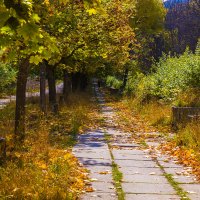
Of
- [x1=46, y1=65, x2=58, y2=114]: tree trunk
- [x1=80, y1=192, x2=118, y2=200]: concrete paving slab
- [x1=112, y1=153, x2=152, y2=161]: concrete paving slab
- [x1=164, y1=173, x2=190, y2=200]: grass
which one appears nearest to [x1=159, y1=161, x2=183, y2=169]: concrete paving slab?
[x1=112, y1=153, x2=152, y2=161]: concrete paving slab

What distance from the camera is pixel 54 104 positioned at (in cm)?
1886

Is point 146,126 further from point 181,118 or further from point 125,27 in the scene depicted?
point 125,27

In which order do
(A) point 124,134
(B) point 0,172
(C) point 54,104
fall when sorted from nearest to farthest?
(B) point 0,172
(A) point 124,134
(C) point 54,104

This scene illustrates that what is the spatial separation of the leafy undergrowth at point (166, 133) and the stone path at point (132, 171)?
322 mm

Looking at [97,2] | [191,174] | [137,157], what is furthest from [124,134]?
[97,2]

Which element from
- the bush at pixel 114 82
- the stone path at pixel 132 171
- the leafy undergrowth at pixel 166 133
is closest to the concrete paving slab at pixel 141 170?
Answer: the stone path at pixel 132 171

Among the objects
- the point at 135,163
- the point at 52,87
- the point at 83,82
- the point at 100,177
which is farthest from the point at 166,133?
the point at 83,82

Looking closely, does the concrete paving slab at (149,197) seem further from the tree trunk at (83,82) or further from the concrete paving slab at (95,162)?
the tree trunk at (83,82)

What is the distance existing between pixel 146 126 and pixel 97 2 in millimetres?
11339

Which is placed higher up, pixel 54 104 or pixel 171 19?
pixel 171 19

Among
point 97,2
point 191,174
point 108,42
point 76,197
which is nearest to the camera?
point 97,2

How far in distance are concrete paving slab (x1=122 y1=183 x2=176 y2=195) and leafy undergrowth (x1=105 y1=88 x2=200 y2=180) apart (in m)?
1.01

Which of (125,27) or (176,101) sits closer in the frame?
(176,101)

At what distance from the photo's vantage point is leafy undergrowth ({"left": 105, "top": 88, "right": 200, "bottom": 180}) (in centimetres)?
921
